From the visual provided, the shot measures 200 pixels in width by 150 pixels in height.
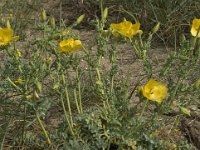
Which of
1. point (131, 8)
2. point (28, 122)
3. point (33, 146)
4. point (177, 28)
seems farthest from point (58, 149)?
point (131, 8)

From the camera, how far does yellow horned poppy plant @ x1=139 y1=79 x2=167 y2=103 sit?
4.68ft

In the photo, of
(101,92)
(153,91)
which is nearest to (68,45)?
Answer: (101,92)

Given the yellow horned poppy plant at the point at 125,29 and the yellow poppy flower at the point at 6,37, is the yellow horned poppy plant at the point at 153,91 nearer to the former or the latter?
the yellow horned poppy plant at the point at 125,29

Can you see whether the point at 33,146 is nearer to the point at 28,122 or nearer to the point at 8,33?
the point at 28,122

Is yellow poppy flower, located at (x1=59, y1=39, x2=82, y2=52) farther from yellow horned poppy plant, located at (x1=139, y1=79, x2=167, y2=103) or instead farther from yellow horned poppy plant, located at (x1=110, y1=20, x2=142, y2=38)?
yellow horned poppy plant, located at (x1=139, y1=79, x2=167, y2=103)

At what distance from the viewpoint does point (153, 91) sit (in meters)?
1.44

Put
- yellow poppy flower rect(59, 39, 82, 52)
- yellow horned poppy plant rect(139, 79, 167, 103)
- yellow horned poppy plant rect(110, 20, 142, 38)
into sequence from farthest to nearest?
yellow horned poppy plant rect(110, 20, 142, 38) → yellow poppy flower rect(59, 39, 82, 52) → yellow horned poppy plant rect(139, 79, 167, 103)

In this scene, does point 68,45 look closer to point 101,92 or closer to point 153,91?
point 101,92

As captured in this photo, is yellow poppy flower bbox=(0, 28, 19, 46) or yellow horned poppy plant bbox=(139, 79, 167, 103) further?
yellow poppy flower bbox=(0, 28, 19, 46)

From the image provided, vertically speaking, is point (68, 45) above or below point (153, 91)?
above

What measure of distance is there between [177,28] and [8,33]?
5.18 feet

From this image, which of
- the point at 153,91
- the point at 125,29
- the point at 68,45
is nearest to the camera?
the point at 153,91

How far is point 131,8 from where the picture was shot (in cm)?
324

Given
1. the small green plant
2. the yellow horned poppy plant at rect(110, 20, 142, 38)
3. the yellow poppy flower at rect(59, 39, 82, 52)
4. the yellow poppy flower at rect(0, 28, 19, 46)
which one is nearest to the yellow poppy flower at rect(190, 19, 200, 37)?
the small green plant
